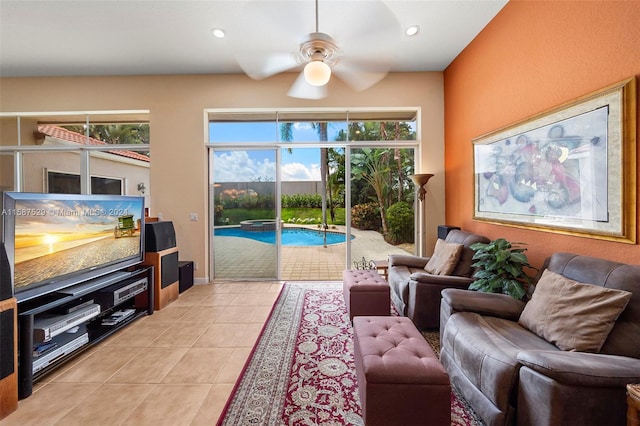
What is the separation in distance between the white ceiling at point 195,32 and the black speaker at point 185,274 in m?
2.96

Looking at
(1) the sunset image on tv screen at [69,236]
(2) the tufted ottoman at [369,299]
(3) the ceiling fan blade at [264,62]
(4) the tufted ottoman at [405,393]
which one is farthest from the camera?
(2) the tufted ottoman at [369,299]

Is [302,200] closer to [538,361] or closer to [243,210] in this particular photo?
[243,210]

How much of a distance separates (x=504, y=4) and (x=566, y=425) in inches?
144

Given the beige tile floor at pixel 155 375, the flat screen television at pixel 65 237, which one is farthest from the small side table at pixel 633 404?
the flat screen television at pixel 65 237

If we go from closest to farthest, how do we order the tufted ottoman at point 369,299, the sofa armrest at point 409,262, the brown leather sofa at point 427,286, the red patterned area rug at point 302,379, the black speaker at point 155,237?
the red patterned area rug at point 302,379 → the brown leather sofa at point 427,286 → the tufted ottoman at point 369,299 → the black speaker at point 155,237 → the sofa armrest at point 409,262

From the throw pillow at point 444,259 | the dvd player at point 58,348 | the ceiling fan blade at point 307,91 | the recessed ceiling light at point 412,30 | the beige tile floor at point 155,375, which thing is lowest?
the beige tile floor at point 155,375

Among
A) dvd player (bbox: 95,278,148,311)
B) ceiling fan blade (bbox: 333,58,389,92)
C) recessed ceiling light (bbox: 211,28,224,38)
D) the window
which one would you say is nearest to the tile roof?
the window

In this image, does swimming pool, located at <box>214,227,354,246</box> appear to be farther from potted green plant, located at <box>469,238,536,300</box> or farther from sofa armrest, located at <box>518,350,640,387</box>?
sofa armrest, located at <box>518,350,640,387</box>

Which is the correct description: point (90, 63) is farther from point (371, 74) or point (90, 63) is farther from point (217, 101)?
point (371, 74)

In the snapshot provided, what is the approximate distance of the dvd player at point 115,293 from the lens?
236 centimetres

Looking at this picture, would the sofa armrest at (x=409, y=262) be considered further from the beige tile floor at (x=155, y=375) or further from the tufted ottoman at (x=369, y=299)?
the beige tile floor at (x=155, y=375)

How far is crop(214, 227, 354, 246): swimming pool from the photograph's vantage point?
4.34m

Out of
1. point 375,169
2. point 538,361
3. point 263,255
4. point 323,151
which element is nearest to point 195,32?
point 323,151

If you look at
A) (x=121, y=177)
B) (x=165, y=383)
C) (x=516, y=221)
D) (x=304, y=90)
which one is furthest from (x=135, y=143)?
(x=516, y=221)
